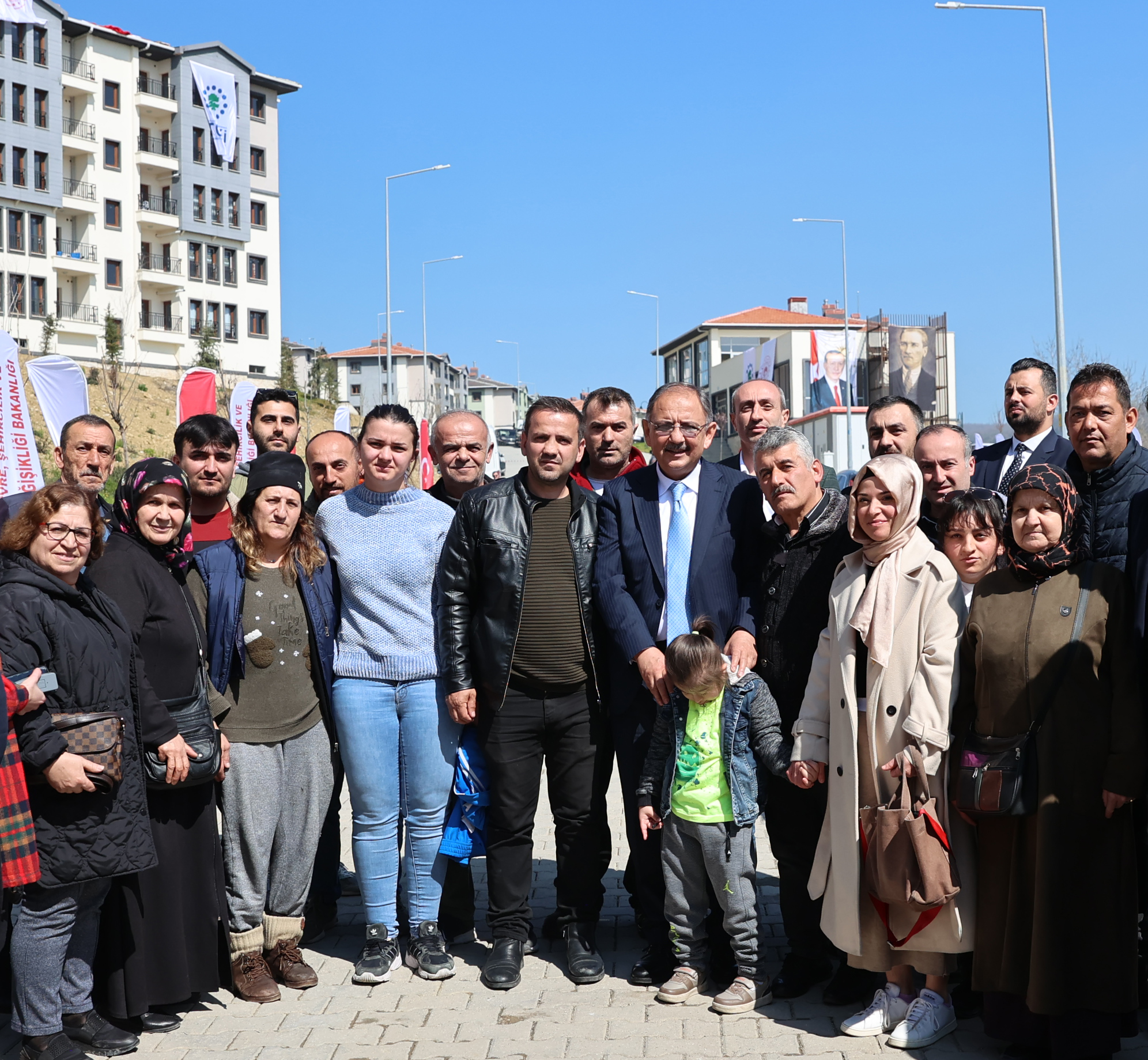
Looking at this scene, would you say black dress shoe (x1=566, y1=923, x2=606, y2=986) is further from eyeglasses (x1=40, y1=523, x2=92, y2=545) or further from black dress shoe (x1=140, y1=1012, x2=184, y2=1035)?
eyeglasses (x1=40, y1=523, x2=92, y2=545)

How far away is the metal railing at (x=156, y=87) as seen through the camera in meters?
62.0

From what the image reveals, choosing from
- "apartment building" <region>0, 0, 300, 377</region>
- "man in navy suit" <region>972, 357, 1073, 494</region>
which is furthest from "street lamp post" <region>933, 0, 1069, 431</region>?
"apartment building" <region>0, 0, 300, 377</region>

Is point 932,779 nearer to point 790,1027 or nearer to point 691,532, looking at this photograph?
point 790,1027

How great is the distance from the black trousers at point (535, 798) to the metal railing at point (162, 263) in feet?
204

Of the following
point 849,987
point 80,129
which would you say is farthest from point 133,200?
point 849,987

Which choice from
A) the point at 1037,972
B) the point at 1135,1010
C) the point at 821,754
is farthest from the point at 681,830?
the point at 1135,1010

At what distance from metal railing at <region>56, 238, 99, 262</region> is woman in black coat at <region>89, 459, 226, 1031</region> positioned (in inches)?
2342

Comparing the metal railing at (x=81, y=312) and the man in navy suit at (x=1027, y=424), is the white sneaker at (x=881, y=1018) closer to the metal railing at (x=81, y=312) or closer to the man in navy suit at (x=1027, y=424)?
the man in navy suit at (x=1027, y=424)

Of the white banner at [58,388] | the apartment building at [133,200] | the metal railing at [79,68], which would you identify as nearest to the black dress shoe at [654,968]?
the white banner at [58,388]

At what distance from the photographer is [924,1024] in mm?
4574

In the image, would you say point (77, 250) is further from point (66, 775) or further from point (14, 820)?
point (14, 820)

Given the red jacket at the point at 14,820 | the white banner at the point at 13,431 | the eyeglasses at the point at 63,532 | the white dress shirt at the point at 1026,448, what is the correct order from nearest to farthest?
1. the red jacket at the point at 14,820
2. the eyeglasses at the point at 63,532
3. the white dress shirt at the point at 1026,448
4. the white banner at the point at 13,431

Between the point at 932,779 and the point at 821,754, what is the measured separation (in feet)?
1.53

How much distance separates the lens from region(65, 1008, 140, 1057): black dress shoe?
4594 mm
